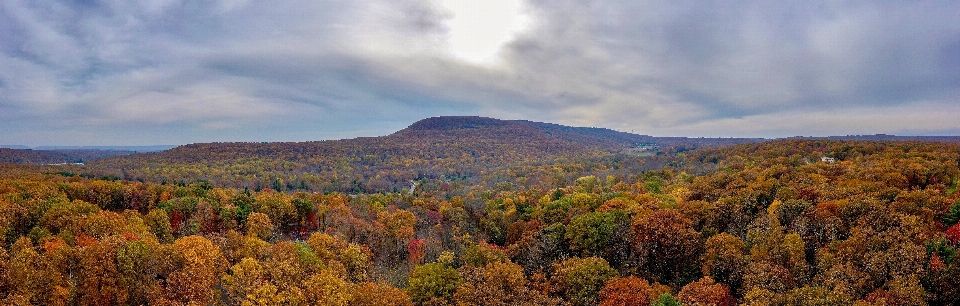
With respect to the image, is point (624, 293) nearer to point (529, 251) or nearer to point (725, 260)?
point (725, 260)

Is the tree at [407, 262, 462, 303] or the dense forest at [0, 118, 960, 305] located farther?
the tree at [407, 262, 462, 303]

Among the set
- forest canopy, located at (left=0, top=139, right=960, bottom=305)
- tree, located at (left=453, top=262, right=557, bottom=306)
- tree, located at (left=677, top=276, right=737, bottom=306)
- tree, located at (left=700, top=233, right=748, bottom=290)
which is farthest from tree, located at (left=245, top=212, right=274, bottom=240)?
tree, located at (left=700, top=233, right=748, bottom=290)

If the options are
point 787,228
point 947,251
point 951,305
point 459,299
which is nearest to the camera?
point 951,305

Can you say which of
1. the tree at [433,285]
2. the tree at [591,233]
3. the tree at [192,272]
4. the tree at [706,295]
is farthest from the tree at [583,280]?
the tree at [192,272]

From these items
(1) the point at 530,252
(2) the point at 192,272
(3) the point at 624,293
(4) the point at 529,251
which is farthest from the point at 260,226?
(3) the point at 624,293

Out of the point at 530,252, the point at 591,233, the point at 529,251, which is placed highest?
the point at 591,233

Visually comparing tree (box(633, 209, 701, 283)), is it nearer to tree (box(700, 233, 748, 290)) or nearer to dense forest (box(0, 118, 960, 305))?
dense forest (box(0, 118, 960, 305))

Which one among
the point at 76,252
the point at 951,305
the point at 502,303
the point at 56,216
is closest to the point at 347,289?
the point at 502,303

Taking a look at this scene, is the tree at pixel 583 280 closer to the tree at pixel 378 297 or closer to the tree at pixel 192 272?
the tree at pixel 378 297

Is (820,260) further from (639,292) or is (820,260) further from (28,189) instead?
(28,189)

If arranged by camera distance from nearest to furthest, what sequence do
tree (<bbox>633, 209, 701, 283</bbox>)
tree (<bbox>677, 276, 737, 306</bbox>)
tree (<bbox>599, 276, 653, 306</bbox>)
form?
tree (<bbox>677, 276, 737, 306</bbox>) → tree (<bbox>599, 276, 653, 306</bbox>) → tree (<bbox>633, 209, 701, 283</bbox>)

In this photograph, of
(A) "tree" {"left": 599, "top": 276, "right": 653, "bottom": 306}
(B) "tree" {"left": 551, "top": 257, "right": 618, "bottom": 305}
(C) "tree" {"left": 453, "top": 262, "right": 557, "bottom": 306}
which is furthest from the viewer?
(B) "tree" {"left": 551, "top": 257, "right": 618, "bottom": 305}
